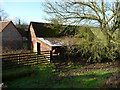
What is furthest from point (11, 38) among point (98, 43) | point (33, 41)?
point (98, 43)

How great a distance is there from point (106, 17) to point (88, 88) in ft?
26.4

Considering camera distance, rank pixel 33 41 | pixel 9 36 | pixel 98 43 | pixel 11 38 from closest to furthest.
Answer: pixel 98 43 → pixel 33 41 → pixel 9 36 → pixel 11 38

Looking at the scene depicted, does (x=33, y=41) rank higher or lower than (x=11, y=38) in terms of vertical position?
lower

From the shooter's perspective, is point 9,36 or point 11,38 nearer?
point 9,36

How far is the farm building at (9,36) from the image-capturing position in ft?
71.5

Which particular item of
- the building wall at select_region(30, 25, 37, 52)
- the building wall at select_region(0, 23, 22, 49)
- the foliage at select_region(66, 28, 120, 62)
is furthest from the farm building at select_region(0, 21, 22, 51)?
the foliage at select_region(66, 28, 120, 62)

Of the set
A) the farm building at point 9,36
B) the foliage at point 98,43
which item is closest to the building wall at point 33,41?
the farm building at point 9,36

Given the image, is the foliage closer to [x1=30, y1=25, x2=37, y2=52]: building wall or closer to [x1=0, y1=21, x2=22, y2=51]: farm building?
[x1=30, y1=25, x2=37, y2=52]: building wall

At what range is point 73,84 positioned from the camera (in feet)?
23.5

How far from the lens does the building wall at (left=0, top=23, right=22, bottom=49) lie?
2189cm

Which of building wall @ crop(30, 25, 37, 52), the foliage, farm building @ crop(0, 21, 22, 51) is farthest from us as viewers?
farm building @ crop(0, 21, 22, 51)

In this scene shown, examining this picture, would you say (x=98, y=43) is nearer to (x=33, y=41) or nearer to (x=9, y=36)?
(x=33, y=41)

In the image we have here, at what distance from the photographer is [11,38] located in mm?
22812

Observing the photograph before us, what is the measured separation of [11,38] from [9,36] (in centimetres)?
52
